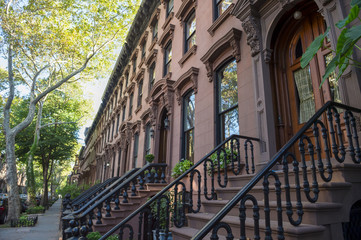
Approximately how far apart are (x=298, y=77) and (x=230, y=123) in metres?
2.05

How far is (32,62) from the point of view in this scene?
17.0 meters

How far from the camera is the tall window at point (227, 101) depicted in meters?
6.50

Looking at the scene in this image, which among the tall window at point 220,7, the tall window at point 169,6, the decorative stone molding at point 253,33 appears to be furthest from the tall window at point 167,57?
the decorative stone molding at point 253,33

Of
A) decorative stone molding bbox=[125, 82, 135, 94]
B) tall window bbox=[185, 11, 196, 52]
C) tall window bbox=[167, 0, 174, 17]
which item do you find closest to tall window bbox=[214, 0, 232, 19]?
tall window bbox=[185, 11, 196, 52]

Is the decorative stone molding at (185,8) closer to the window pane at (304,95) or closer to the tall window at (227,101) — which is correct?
the tall window at (227,101)

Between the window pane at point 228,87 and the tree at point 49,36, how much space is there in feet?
39.3

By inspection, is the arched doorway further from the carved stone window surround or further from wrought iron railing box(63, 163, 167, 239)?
wrought iron railing box(63, 163, 167, 239)

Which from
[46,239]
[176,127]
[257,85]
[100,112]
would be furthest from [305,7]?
[100,112]

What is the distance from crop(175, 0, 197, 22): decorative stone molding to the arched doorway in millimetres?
4898

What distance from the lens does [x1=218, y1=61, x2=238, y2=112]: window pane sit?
6.64 meters

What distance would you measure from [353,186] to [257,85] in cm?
287

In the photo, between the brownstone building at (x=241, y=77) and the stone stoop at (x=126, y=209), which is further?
the stone stoop at (x=126, y=209)

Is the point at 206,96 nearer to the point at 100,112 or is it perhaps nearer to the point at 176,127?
the point at 176,127

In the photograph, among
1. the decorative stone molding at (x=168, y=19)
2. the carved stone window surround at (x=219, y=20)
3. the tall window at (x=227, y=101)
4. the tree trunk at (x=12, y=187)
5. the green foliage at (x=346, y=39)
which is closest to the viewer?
the green foliage at (x=346, y=39)
